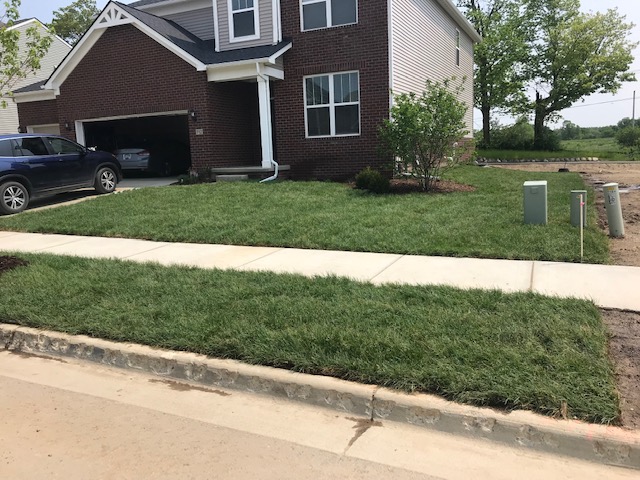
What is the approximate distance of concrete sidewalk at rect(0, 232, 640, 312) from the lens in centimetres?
551

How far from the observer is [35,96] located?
19922mm

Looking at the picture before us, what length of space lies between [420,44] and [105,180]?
34.4 ft

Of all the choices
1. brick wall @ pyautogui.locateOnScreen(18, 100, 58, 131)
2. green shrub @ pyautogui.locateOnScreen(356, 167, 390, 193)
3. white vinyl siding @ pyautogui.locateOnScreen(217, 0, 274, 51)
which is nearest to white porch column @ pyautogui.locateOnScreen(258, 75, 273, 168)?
white vinyl siding @ pyautogui.locateOnScreen(217, 0, 274, 51)

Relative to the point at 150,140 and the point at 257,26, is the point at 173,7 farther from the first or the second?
the point at 150,140

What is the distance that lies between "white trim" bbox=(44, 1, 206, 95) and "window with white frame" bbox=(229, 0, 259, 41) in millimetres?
1795

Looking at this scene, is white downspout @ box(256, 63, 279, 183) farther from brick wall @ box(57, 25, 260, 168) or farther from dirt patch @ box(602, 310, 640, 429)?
dirt patch @ box(602, 310, 640, 429)

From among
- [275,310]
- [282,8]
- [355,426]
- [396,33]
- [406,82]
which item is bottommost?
[355,426]

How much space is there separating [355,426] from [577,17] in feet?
149

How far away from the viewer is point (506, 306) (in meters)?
4.86

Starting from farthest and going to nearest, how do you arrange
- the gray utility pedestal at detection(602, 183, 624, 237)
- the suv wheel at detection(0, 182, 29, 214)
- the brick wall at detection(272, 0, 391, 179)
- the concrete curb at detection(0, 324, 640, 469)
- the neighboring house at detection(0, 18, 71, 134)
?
1. the neighboring house at detection(0, 18, 71, 134)
2. the brick wall at detection(272, 0, 391, 179)
3. the suv wheel at detection(0, 182, 29, 214)
4. the gray utility pedestal at detection(602, 183, 624, 237)
5. the concrete curb at detection(0, 324, 640, 469)

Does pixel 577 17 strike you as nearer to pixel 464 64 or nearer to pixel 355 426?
pixel 464 64

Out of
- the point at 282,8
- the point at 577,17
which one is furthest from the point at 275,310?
the point at 577,17

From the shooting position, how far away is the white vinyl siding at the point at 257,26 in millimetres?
15797

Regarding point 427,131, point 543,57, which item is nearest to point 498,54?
point 543,57
